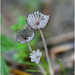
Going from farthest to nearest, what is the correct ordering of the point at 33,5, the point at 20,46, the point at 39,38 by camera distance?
the point at 33,5, the point at 39,38, the point at 20,46

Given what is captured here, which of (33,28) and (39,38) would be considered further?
(39,38)

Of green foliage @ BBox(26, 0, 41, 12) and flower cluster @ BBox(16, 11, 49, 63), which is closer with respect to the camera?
flower cluster @ BBox(16, 11, 49, 63)

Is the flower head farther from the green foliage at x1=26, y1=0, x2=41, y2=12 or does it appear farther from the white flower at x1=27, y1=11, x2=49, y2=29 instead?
the green foliage at x1=26, y1=0, x2=41, y2=12

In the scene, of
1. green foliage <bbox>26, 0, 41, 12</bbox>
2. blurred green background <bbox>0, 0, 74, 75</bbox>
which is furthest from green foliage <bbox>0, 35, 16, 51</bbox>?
green foliage <bbox>26, 0, 41, 12</bbox>

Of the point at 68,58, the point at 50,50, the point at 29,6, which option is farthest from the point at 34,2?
the point at 68,58

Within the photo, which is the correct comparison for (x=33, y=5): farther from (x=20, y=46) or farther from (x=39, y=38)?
(x=20, y=46)

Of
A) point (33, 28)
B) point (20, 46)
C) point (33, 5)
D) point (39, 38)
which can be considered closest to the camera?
point (33, 28)

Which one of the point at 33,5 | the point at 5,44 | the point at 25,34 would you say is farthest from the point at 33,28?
the point at 33,5

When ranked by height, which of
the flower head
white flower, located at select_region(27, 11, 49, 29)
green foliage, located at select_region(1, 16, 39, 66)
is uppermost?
green foliage, located at select_region(1, 16, 39, 66)
